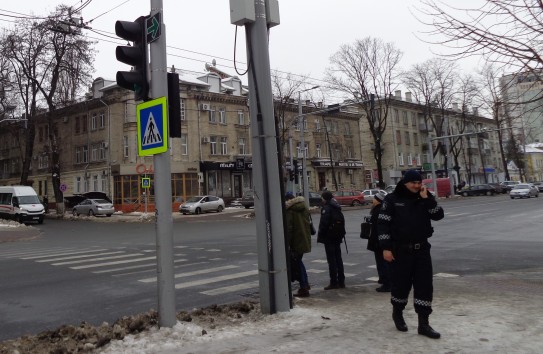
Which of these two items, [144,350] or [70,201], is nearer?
[144,350]

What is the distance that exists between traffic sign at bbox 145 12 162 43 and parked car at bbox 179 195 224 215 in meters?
32.2

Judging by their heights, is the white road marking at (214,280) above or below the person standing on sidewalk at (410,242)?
below

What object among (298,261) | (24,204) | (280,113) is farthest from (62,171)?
(298,261)

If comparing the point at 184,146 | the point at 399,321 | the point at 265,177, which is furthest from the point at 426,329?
the point at 184,146

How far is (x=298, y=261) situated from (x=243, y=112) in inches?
1647

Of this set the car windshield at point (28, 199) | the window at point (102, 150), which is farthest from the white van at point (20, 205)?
the window at point (102, 150)

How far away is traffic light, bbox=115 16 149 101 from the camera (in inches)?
201

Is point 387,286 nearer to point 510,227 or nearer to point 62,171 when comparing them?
point 510,227

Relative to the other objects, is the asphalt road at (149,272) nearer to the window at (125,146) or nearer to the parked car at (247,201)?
the parked car at (247,201)

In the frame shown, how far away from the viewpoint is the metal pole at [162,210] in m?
4.96

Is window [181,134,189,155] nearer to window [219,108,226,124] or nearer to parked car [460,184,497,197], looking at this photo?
window [219,108,226,124]

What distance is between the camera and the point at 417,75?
52938 mm

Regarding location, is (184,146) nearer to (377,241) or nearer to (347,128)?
(347,128)

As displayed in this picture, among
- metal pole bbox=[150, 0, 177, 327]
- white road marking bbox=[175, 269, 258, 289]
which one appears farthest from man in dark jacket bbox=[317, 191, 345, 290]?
metal pole bbox=[150, 0, 177, 327]
